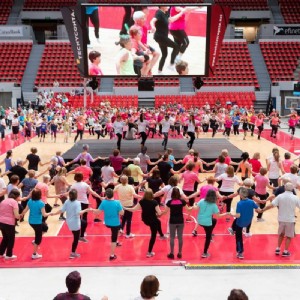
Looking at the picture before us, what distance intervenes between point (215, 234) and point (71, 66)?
30.5 m

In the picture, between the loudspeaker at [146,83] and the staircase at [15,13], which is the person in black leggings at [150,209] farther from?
the staircase at [15,13]

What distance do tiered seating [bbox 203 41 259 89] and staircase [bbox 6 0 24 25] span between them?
17.4m

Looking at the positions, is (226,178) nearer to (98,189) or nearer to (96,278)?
(98,189)

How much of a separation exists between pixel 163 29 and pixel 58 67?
2123 centimetres

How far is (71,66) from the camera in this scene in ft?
131

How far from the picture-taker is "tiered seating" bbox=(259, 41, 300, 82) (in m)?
38.9

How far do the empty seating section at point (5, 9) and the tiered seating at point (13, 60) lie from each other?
3.21 meters

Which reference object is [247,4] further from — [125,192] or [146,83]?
[125,192]

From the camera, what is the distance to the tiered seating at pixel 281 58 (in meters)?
38.9

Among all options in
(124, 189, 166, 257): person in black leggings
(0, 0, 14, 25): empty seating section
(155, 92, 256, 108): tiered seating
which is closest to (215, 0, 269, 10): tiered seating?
(155, 92, 256, 108): tiered seating

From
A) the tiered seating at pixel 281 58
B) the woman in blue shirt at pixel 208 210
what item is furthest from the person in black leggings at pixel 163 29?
the tiered seating at pixel 281 58

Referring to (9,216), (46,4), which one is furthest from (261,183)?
(46,4)

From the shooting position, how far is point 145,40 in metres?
20.0

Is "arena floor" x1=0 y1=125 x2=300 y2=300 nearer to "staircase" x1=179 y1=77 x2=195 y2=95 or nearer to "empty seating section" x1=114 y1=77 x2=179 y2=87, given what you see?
"staircase" x1=179 y1=77 x2=195 y2=95
